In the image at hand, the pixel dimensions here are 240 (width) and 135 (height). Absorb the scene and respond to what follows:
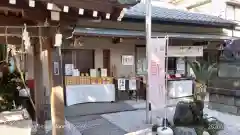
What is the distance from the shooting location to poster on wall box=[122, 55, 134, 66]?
10262mm

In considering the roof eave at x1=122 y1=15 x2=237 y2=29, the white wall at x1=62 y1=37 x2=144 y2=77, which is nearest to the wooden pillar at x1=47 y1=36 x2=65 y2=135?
the roof eave at x1=122 y1=15 x2=237 y2=29

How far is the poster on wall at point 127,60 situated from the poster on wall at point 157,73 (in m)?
3.97

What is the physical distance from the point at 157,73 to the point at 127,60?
420cm

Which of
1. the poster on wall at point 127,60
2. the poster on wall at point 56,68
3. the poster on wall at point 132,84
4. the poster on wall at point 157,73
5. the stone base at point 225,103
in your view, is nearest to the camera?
the poster on wall at point 56,68

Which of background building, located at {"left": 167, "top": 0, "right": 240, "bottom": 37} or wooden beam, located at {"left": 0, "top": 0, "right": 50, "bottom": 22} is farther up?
background building, located at {"left": 167, "top": 0, "right": 240, "bottom": 37}

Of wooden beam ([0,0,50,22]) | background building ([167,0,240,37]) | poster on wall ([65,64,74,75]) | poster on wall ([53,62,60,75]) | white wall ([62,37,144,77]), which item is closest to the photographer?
wooden beam ([0,0,50,22])

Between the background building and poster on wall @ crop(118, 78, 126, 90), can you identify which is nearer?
poster on wall @ crop(118, 78, 126, 90)

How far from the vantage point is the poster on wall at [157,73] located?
20.3 feet

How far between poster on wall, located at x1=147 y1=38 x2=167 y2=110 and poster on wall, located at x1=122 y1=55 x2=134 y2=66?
397cm

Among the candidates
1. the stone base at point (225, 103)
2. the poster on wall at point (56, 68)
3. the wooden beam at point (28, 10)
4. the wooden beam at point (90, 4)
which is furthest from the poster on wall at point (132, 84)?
the wooden beam at point (28, 10)

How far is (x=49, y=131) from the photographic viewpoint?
603cm

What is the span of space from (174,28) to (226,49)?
2.52 meters

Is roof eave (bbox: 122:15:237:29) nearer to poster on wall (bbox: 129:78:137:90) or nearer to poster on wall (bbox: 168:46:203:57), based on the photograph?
poster on wall (bbox: 168:46:203:57)

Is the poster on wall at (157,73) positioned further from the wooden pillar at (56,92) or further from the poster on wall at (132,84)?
the poster on wall at (132,84)
